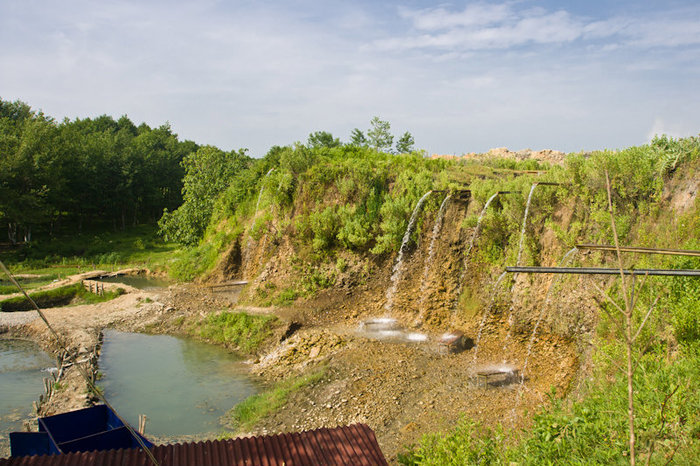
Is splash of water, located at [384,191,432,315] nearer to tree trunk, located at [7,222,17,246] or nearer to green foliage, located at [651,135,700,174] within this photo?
green foliage, located at [651,135,700,174]

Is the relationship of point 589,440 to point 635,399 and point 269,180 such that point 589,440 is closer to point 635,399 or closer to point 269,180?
point 635,399

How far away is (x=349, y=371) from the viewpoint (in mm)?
14555

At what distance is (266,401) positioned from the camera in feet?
43.8

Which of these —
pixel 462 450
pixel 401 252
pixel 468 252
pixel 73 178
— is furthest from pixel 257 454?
pixel 73 178

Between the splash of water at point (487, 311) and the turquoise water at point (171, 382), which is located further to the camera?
the splash of water at point (487, 311)

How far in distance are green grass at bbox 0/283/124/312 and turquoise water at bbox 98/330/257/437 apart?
6278 mm

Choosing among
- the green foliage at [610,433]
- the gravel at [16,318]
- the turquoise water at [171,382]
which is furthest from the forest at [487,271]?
the gravel at [16,318]

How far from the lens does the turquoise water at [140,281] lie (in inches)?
1173

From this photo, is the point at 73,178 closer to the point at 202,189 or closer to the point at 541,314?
the point at 202,189

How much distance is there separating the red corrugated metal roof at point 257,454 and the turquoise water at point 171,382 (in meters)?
4.93

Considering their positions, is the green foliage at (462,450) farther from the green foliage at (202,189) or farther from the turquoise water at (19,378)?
the green foliage at (202,189)

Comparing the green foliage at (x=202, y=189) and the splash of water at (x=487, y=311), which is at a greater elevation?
the green foliage at (x=202, y=189)

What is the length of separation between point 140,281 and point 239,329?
15.7 metres

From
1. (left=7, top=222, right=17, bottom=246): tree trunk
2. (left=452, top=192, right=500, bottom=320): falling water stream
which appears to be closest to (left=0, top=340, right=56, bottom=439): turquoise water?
(left=452, top=192, right=500, bottom=320): falling water stream
